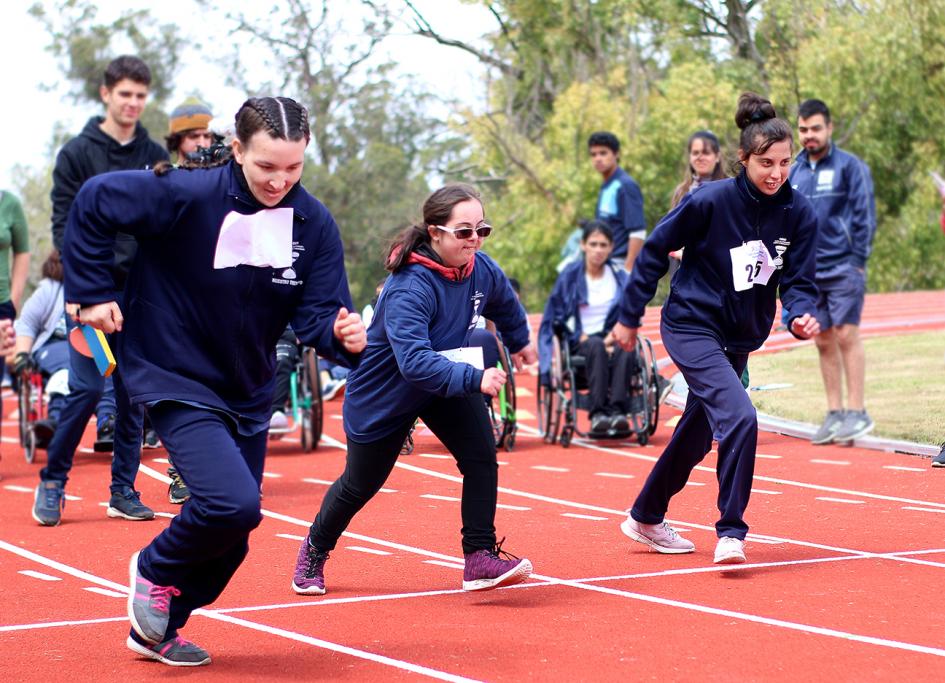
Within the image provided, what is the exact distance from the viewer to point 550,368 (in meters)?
11.2

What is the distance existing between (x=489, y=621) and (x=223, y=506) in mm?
1230

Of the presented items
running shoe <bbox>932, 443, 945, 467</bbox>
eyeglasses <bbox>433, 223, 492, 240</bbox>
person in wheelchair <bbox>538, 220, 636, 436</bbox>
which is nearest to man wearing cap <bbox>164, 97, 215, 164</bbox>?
eyeglasses <bbox>433, 223, 492, 240</bbox>

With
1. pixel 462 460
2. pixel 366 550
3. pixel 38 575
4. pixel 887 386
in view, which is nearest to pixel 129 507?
pixel 38 575

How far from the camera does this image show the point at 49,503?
313 inches

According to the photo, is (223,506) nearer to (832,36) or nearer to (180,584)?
(180,584)

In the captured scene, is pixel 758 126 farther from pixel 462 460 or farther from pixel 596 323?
pixel 596 323

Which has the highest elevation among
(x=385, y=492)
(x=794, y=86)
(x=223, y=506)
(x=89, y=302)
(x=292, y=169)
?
(x=794, y=86)

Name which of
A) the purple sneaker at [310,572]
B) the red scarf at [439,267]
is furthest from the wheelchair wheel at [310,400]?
the red scarf at [439,267]

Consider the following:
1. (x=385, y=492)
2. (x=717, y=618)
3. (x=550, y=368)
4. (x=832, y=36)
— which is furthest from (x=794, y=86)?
(x=717, y=618)

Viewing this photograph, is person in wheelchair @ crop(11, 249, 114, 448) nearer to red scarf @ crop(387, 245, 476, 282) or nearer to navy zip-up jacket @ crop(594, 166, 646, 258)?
navy zip-up jacket @ crop(594, 166, 646, 258)

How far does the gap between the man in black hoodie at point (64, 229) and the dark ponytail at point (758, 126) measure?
3.31m

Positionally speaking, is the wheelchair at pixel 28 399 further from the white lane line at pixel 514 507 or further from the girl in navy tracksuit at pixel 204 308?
the girl in navy tracksuit at pixel 204 308

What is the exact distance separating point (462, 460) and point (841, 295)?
5155mm

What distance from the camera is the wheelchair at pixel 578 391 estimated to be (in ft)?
36.2
